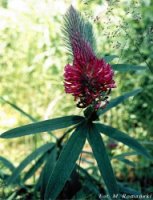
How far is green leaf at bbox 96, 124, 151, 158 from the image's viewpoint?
0.95 meters

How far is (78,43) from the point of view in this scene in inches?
36.9

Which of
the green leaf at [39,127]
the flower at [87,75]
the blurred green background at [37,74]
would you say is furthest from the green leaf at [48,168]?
the blurred green background at [37,74]

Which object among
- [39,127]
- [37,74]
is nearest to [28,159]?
[39,127]

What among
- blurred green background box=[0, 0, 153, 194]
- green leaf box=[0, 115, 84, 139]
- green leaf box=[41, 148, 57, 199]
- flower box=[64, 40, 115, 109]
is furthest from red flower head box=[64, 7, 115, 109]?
blurred green background box=[0, 0, 153, 194]

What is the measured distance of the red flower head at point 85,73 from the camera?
3.04 feet

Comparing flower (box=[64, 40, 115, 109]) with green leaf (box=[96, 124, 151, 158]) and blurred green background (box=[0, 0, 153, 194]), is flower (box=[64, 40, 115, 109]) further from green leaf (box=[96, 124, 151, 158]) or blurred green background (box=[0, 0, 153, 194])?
blurred green background (box=[0, 0, 153, 194])

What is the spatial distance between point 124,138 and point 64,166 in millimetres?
176

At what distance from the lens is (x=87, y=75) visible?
93 cm

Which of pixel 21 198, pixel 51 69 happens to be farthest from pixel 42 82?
pixel 21 198

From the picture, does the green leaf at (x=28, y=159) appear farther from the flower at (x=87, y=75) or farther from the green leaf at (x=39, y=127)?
the flower at (x=87, y=75)

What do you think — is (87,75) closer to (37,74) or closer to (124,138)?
(124,138)

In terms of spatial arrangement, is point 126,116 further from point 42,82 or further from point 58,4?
point 58,4

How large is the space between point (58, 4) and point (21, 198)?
1.63m

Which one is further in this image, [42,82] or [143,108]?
[42,82]
